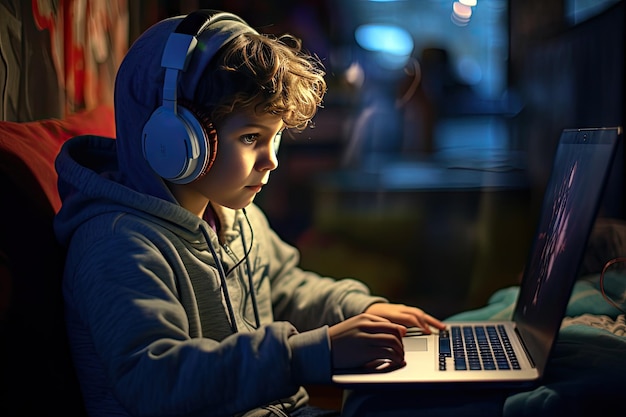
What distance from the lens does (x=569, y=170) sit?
3.09 ft

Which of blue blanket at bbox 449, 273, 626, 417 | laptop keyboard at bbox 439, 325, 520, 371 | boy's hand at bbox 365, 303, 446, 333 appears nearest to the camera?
blue blanket at bbox 449, 273, 626, 417

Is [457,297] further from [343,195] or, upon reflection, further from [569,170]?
[569,170]

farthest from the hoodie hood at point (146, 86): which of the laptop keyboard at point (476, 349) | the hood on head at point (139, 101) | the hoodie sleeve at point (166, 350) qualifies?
the laptop keyboard at point (476, 349)

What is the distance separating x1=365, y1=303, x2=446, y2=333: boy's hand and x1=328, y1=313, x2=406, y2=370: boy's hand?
0.69ft

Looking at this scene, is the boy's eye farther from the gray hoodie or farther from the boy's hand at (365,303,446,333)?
the boy's hand at (365,303,446,333)

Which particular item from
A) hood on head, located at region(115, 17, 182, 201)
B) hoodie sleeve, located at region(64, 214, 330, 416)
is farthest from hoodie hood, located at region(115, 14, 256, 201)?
hoodie sleeve, located at region(64, 214, 330, 416)

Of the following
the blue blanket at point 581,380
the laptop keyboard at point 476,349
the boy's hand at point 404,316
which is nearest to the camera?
the blue blanket at point 581,380

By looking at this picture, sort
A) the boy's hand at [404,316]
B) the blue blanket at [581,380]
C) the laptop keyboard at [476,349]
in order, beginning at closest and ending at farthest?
the blue blanket at [581,380]
the laptop keyboard at [476,349]
the boy's hand at [404,316]

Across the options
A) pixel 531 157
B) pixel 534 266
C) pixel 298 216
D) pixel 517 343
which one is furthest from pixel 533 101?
pixel 517 343

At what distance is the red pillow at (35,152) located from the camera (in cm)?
88

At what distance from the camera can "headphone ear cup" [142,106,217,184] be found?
84 centimetres

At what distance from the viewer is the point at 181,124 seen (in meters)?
0.84

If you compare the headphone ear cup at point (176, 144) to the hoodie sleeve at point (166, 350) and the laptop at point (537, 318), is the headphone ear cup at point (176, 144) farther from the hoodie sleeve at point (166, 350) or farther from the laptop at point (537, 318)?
the laptop at point (537, 318)

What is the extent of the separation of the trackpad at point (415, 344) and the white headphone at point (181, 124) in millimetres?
340
